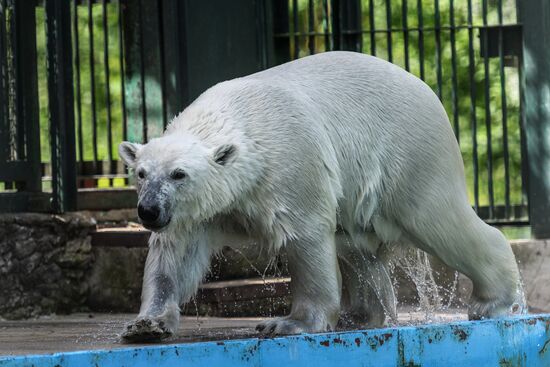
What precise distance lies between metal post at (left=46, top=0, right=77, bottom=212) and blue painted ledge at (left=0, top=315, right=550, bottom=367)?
3617 millimetres

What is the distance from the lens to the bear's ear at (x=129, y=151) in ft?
18.4

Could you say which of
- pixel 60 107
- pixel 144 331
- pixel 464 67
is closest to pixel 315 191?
pixel 144 331

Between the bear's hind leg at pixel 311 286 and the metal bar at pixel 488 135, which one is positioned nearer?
the bear's hind leg at pixel 311 286

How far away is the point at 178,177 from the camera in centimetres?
541

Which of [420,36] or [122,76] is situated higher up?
[420,36]

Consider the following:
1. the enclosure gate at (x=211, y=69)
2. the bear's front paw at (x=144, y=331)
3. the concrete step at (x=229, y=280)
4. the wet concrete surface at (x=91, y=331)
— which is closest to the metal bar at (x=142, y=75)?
the enclosure gate at (x=211, y=69)

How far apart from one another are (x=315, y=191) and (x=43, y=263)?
3145 millimetres

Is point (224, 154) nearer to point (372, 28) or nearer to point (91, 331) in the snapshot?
point (91, 331)

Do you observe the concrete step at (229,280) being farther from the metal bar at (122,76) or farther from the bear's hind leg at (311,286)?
the bear's hind leg at (311,286)

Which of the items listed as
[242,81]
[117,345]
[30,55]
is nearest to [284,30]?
[30,55]

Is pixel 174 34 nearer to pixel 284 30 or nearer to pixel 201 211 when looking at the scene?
pixel 284 30

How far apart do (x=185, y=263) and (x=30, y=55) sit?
10.5 feet

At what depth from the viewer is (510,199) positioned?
9172 mm

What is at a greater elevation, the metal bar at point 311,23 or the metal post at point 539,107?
the metal bar at point 311,23
